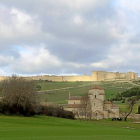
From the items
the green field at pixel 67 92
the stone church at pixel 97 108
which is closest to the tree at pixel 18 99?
the stone church at pixel 97 108

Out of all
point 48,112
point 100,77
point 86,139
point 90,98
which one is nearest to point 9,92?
point 48,112

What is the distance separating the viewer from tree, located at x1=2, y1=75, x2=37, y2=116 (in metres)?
42.0

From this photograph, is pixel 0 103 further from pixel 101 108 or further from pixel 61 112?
pixel 101 108

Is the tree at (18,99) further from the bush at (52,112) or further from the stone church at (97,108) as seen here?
the stone church at (97,108)

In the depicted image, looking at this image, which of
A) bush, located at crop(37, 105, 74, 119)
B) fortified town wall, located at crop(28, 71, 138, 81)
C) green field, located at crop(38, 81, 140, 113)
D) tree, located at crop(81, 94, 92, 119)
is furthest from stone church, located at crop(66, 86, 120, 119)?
fortified town wall, located at crop(28, 71, 138, 81)

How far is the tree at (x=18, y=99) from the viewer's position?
138 feet

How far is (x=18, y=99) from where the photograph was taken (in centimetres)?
4309

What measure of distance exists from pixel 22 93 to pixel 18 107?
227cm

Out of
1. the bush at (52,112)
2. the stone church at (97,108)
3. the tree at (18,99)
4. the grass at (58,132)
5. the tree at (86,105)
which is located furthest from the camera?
the stone church at (97,108)

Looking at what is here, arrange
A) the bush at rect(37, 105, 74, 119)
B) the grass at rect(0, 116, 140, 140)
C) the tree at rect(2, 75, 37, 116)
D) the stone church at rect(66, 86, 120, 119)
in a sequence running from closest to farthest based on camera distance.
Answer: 1. the grass at rect(0, 116, 140, 140)
2. the tree at rect(2, 75, 37, 116)
3. the bush at rect(37, 105, 74, 119)
4. the stone church at rect(66, 86, 120, 119)

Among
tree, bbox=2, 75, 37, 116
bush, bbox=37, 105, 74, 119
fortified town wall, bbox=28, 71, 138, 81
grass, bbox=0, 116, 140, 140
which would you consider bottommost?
grass, bbox=0, 116, 140, 140

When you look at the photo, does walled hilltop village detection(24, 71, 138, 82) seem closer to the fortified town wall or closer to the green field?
the fortified town wall

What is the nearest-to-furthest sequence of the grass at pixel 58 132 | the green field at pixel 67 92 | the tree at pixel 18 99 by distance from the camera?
the grass at pixel 58 132 < the tree at pixel 18 99 < the green field at pixel 67 92

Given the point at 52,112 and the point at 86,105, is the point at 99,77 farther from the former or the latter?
the point at 52,112
